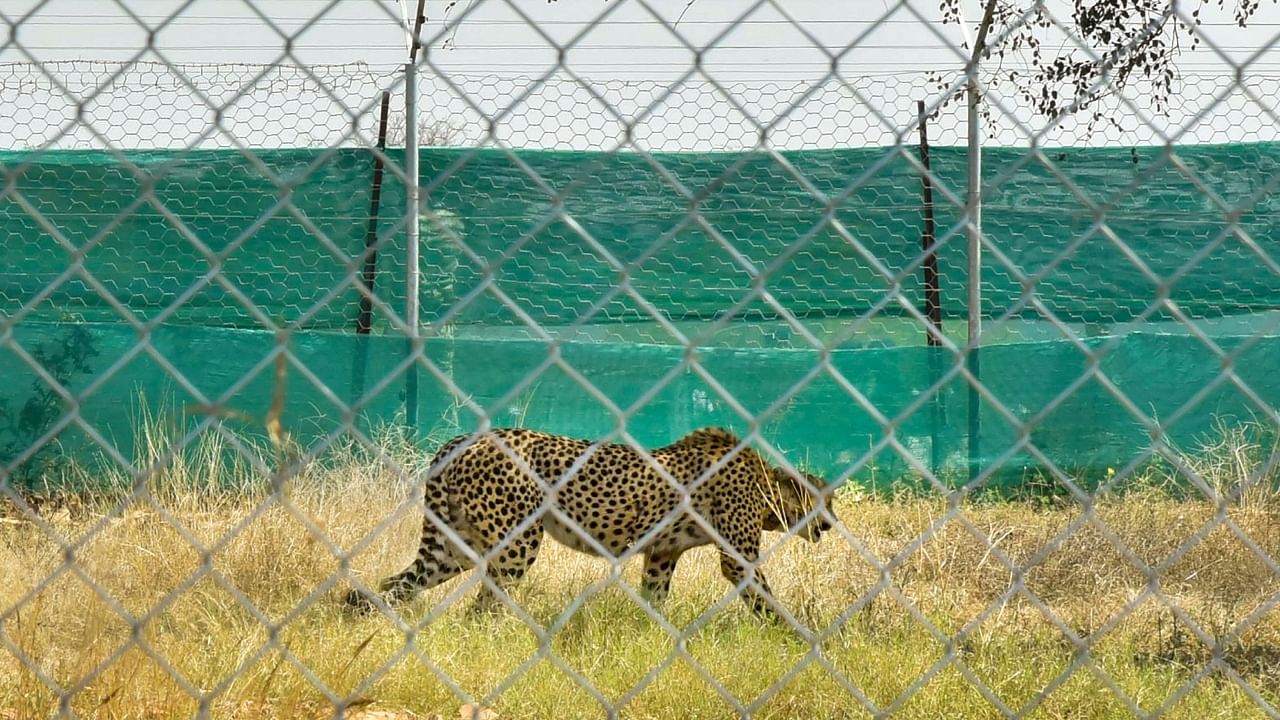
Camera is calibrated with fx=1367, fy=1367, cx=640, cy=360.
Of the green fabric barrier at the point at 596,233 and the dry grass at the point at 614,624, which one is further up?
the green fabric barrier at the point at 596,233

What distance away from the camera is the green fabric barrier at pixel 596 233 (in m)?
7.32

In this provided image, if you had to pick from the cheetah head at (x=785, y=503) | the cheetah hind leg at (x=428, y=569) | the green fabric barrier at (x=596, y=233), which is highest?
the green fabric barrier at (x=596, y=233)

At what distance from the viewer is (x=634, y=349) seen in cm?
734

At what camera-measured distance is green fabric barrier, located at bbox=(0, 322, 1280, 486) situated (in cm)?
721

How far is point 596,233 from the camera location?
737 centimetres

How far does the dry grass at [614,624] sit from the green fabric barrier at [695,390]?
2.91 ft

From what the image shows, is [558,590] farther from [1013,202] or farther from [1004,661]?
[1013,202]

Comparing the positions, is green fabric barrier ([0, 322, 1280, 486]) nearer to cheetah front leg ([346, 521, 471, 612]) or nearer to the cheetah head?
the cheetah head

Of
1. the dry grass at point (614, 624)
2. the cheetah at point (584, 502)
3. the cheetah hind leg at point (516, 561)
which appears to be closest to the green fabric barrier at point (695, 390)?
the dry grass at point (614, 624)

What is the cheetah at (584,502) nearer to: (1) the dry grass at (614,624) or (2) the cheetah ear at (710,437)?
(2) the cheetah ear at (710,437)

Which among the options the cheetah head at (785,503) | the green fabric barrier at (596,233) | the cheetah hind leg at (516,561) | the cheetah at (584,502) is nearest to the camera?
the cheetah hind leg at (516,561)

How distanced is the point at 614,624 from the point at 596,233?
3.45m

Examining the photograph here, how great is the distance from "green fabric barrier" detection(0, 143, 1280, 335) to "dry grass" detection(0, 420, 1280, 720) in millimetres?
1343

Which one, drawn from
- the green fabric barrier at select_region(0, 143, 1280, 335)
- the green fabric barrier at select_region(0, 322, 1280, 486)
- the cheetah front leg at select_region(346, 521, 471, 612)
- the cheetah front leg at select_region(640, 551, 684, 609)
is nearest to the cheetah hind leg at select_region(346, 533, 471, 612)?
the cheetah front leg at select_region(346, 521, 471, 612)
